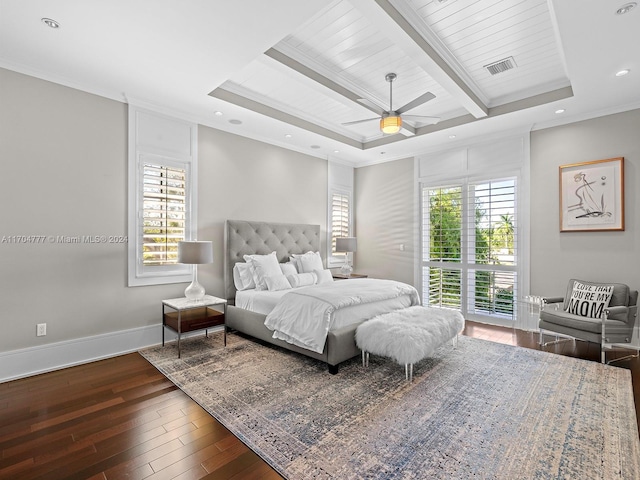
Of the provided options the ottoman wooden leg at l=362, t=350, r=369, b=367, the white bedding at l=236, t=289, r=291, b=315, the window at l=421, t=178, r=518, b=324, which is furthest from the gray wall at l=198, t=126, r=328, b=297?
the ottoman wooden leg at l=362, t=350, r=369, b=367

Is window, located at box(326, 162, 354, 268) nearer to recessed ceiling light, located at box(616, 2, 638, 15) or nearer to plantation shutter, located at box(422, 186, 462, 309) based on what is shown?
plantation shutter, located at box(422, 186, 462, 309)

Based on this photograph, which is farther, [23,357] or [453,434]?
[23,357]

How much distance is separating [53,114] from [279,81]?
7.98 feet

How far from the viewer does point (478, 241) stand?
17.6 feet

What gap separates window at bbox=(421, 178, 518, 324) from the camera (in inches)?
201

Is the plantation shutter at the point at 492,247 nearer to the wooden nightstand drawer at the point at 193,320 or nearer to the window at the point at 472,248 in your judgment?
the window at the point at 472,248

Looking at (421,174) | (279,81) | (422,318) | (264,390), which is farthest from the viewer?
(421,174)

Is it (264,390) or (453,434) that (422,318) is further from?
(264,390)

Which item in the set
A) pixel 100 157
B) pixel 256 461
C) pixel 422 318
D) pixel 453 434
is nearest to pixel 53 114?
pixel 100 157

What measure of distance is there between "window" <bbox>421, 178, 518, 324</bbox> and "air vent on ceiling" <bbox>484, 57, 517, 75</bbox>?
1938 mm

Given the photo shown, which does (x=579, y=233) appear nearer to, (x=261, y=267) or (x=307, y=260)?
(x=307, y=260)

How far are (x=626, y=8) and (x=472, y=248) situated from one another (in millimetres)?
3566

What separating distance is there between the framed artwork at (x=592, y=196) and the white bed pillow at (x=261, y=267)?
4066 millimetres

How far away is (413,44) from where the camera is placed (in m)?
2.96
